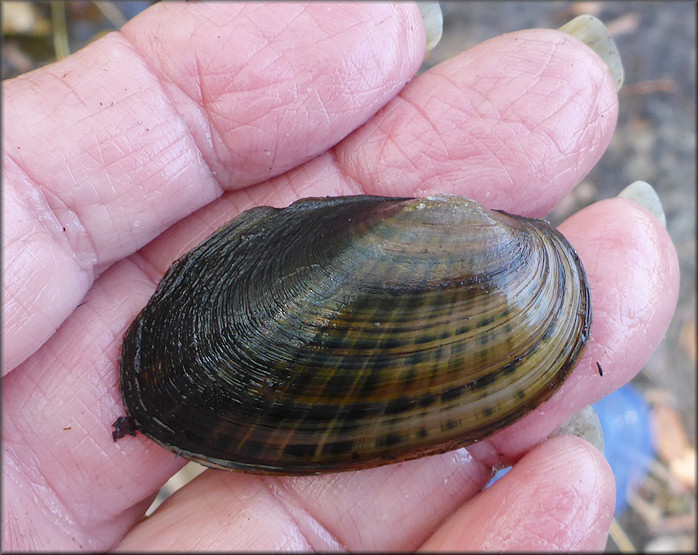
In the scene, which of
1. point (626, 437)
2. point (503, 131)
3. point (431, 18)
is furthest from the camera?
point (626, 437)

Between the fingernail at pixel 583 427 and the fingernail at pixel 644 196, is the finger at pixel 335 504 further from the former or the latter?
the fingernail at pixel 644 196

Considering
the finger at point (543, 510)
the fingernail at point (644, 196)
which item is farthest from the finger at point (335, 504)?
the fingernail at point (644, 196)

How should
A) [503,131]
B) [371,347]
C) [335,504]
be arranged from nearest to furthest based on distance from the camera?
[371,347] < [335,504] < [503,131]

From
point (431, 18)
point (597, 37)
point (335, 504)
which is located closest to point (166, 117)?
point (431, 18)

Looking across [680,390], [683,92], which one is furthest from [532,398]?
[683,92]

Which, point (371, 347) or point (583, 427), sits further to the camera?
point (583, 427)

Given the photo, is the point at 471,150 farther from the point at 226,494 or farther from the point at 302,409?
the point at 226,494

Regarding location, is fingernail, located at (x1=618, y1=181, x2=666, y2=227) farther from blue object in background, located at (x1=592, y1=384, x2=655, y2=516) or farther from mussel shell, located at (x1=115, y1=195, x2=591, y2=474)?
blue object in background, located at (x1=592, y1=384, x2=655, y2=516)

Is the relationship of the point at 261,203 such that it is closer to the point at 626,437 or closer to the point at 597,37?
the point at 597,37
